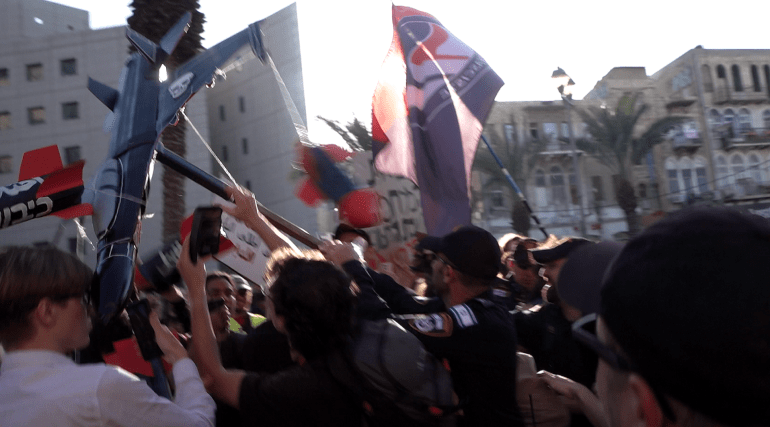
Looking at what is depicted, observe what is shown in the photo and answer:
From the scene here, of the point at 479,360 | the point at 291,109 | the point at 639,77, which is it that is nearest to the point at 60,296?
the point at 479,360

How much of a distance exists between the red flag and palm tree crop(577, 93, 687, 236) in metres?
22.0

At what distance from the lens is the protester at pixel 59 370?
164 centimetres

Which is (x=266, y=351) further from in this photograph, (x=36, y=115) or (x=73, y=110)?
(x=36, y=115)

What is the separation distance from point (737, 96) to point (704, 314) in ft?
145

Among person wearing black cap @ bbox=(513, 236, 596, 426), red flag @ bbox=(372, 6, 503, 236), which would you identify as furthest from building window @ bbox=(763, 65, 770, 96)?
person wearing black cap @ bbox=(513, 236, 596, 426)

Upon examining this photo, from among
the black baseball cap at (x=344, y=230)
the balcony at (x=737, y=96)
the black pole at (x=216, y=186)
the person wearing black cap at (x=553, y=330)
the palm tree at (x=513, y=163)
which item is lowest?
the person wearing black cap at (x=553, y=330)

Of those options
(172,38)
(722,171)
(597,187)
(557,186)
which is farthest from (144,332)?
(722,171)

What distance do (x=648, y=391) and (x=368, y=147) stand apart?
17.1 meters

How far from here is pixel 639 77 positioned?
38062 mm

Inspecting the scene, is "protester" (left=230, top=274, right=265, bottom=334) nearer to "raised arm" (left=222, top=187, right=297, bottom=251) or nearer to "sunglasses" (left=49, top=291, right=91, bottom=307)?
"raised arm" (left=222, top=187, right=297, bottom=251)

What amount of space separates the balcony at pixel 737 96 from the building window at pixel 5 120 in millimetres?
38676

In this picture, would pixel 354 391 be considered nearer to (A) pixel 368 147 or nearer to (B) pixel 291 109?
(B) pixel 291 109

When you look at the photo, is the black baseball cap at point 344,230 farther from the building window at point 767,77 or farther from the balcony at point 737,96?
the building window at point 767,77

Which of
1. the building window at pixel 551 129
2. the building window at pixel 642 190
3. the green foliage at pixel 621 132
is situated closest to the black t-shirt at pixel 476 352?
the green foliage at pixel 621 132
